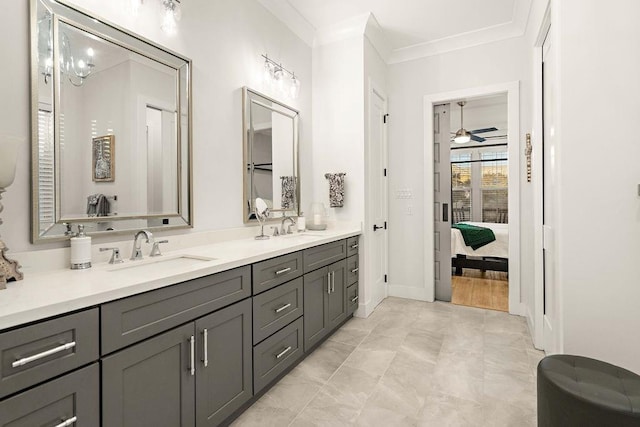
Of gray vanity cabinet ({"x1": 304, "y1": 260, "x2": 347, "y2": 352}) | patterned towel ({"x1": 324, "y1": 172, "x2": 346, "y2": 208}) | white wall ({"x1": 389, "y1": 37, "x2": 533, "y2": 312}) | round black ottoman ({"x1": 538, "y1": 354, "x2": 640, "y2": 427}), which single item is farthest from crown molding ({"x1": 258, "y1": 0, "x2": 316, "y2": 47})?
round black ottoman ({"x1": 538, "y1": 354, "x2": 640, "y2": 427})

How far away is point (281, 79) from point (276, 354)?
2291 mm

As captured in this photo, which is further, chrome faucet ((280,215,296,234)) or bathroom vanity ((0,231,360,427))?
chrome faucet ((280,215,296,234))

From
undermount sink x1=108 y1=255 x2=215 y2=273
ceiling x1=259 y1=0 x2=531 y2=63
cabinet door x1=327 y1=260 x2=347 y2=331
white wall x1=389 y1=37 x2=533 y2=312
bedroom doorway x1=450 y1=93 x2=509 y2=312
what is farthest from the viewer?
bedroom doorway x1=450 y1=93 x2=509 y2=312

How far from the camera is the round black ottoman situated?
1.15 m

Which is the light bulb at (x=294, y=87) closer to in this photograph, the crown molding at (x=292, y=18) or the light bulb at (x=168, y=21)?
the crown molding at (x=292, y=18)

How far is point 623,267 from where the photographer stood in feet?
5.34

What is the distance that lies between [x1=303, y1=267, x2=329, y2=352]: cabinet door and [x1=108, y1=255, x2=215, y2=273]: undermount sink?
30.9 inches

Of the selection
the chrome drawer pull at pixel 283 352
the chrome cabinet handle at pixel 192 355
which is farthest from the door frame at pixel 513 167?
the chrome cabinet handle at pixel 192 355

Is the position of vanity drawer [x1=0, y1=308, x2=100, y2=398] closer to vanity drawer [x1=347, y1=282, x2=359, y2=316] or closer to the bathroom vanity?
the bathroom vanity

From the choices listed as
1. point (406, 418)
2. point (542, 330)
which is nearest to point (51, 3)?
point (406, 418)

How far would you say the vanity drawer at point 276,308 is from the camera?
5.89 ft

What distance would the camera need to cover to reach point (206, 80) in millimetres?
2227

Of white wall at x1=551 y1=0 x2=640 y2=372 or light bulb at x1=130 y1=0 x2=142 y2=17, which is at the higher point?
light bulb at x1=130 y1=0 x2=142 y2=17

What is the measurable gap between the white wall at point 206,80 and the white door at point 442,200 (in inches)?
76.2
